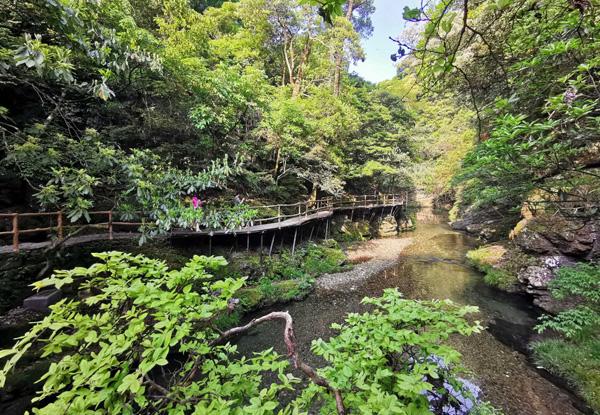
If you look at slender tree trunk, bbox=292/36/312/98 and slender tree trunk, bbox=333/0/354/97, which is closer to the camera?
slender tree trunk, bbox=333/0/354/97

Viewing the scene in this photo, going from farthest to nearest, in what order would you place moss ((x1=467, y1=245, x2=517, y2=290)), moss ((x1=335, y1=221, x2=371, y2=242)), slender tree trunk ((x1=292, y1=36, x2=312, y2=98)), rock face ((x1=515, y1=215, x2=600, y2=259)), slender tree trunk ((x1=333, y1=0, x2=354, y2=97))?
moss ((x1=335, y1=221, x2=371, y2=242)) → slender tree trunk ((x1=292, y1=36, x2=312, y2=98)) → slender tree trunk ((x1=333, y1=0, x2=354, y2=97)) → moss ((x1=467, y1=245, x2=517, y2=290)) → rock face ((x1=515, y1=215, x2=600, y2=259))

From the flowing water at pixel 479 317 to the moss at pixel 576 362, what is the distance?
0.91 feet

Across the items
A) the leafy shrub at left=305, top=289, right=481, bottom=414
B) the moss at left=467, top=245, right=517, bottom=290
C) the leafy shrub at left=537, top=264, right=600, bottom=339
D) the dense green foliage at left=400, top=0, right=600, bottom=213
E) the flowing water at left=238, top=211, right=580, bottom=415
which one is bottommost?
the flowing water at left=238, top=211, right=580, bottom=415

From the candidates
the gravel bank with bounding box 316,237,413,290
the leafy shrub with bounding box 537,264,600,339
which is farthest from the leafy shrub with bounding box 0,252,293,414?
the gravel bank with bounding box 316,237,413,290

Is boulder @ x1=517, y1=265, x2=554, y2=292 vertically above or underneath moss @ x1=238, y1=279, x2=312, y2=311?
above

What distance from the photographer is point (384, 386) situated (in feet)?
5.18

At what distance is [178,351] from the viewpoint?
4.57ft

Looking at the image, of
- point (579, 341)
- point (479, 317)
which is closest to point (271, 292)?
point (479, 317)

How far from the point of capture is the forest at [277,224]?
1369 millimetres

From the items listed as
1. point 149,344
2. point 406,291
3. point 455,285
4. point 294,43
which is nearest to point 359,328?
point 149,344

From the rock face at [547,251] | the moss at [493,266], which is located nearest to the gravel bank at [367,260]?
the moss at [493,266]

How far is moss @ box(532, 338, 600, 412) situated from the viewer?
4.60m

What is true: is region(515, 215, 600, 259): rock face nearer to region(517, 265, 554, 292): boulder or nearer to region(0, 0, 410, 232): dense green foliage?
region(517, 265, 554, 292): boulder

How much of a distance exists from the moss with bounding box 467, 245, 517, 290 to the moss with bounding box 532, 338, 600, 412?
12.1ft
